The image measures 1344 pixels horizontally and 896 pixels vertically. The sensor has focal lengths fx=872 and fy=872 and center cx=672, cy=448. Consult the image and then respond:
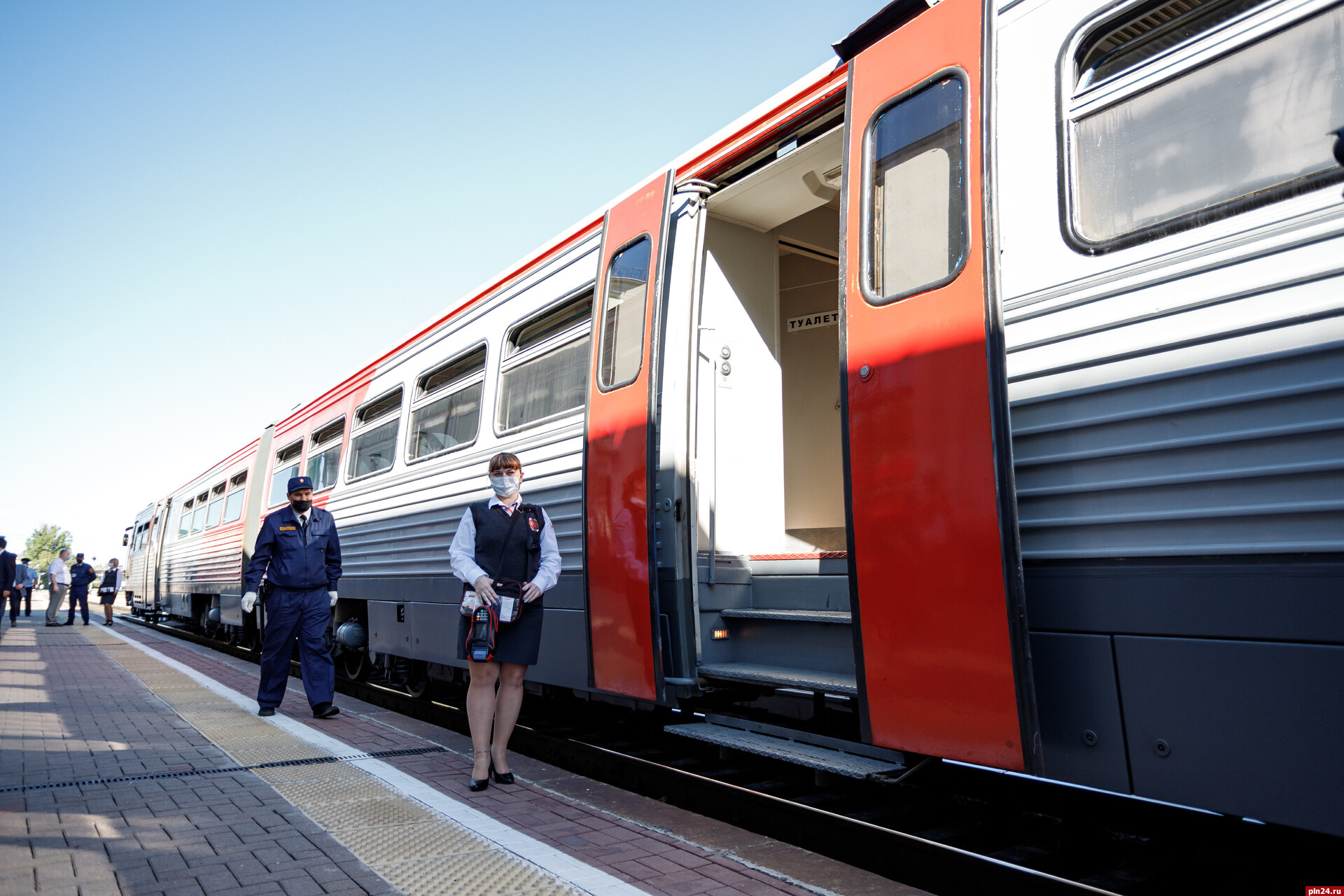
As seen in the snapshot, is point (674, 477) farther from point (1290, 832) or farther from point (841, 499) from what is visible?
point (1290, 832)

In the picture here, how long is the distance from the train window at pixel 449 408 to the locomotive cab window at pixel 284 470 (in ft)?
12.6

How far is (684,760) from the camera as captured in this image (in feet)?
15.1

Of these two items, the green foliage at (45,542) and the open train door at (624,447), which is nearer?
the open train door at (624,447)

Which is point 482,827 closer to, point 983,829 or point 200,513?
point 983,829

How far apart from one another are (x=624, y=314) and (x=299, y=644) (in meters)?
3.74

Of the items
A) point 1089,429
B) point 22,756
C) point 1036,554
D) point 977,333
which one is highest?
point 977,333

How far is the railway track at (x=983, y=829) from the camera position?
2736 mm

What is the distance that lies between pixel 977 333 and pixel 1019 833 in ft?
6.14

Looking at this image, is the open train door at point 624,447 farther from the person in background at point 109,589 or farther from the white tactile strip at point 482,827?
the person in background at point 109,589

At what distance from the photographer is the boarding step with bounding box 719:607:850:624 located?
3834mm

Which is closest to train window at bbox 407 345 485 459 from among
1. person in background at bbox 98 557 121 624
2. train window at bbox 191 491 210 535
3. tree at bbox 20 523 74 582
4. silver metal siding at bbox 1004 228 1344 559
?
silver metal siding at bbox 1004 228 1344 559

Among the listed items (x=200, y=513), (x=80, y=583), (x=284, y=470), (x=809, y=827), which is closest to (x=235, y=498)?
(x=284, y=470)

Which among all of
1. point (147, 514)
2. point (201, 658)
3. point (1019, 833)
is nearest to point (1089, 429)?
point (1019, 833)

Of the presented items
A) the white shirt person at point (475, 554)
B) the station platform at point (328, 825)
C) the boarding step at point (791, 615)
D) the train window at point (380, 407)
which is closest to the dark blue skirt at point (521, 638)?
the white shirt person at point (475, 554)
